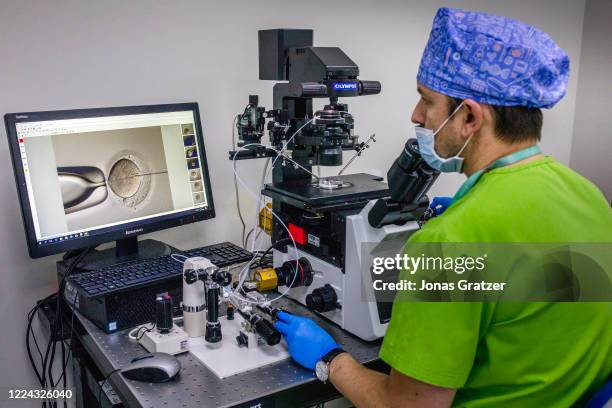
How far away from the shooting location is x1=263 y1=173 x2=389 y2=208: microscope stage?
5.09 feet

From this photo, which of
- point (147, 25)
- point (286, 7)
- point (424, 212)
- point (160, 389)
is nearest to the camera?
point (160, 389)

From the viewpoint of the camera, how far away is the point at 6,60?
65.3 inches

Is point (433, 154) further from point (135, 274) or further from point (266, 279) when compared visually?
point (135, 274)

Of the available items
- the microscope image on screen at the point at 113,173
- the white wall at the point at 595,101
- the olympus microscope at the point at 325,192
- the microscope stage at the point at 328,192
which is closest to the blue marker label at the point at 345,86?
the olympus microscope at the point at 325,192

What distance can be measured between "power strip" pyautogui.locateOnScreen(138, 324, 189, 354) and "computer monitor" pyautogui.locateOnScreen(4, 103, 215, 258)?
359mm

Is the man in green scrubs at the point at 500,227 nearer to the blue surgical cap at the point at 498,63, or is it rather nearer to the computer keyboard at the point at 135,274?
the blue surgical cap at the point at 498,63

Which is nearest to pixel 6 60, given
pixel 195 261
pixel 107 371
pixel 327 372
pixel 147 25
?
pixel 147 25

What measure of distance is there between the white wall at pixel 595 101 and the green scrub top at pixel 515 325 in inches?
90.0

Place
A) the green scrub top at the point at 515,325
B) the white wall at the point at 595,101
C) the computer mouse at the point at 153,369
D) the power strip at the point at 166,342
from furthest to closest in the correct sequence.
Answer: the white wall at the point at 595,101 < the power strip at the point at 166,342 < the computer mouse at the point at 153,369 < the green scrub top at the point at 515,325

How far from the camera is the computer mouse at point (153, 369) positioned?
1266 mm

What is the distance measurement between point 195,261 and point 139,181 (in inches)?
15.2

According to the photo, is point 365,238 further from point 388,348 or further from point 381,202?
point 388,348

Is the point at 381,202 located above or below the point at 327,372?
above

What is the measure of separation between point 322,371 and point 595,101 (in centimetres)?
264
